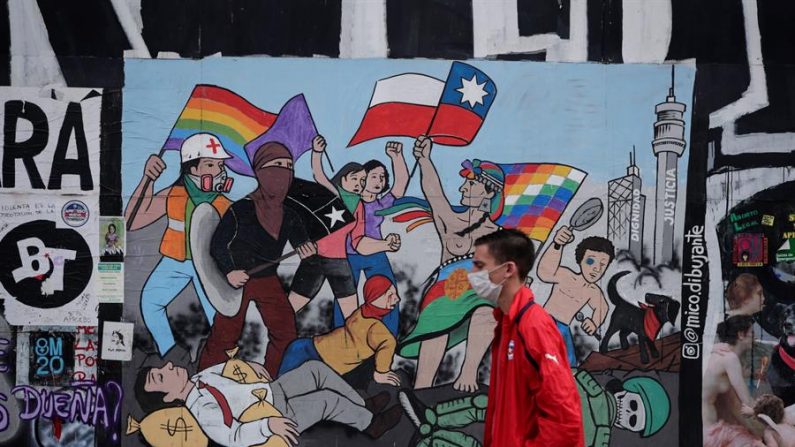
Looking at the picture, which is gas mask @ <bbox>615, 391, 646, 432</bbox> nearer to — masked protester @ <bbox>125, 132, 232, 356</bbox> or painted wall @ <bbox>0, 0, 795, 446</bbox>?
painted wall @ <bbox>0, 0, 795, 446</bbox>

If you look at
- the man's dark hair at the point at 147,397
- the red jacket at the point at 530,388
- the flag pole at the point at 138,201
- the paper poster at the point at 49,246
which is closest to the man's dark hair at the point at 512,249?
the red jacket at the point at 530,388

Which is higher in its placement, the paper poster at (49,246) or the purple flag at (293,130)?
the purple flag at (293,130)

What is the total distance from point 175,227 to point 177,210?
0.44 feet

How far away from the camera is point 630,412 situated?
6.82m

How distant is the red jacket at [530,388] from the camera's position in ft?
12.4

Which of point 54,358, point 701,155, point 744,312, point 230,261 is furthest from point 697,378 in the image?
point 54,358

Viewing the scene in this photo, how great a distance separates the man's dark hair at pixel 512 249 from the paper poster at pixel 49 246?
3.76m

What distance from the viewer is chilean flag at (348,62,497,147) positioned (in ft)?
22.2

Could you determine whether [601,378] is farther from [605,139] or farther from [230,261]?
[230,261]

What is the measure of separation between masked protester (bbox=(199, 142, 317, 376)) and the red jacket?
2.89 metres

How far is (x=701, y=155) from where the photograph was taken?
6859 millimetres

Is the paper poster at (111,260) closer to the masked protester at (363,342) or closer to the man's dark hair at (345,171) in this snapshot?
the masked protester at (363,342)

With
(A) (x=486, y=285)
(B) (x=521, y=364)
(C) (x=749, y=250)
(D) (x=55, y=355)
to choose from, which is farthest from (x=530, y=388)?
(D) (x=55, y=355)

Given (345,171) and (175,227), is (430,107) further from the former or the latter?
(175,227)
